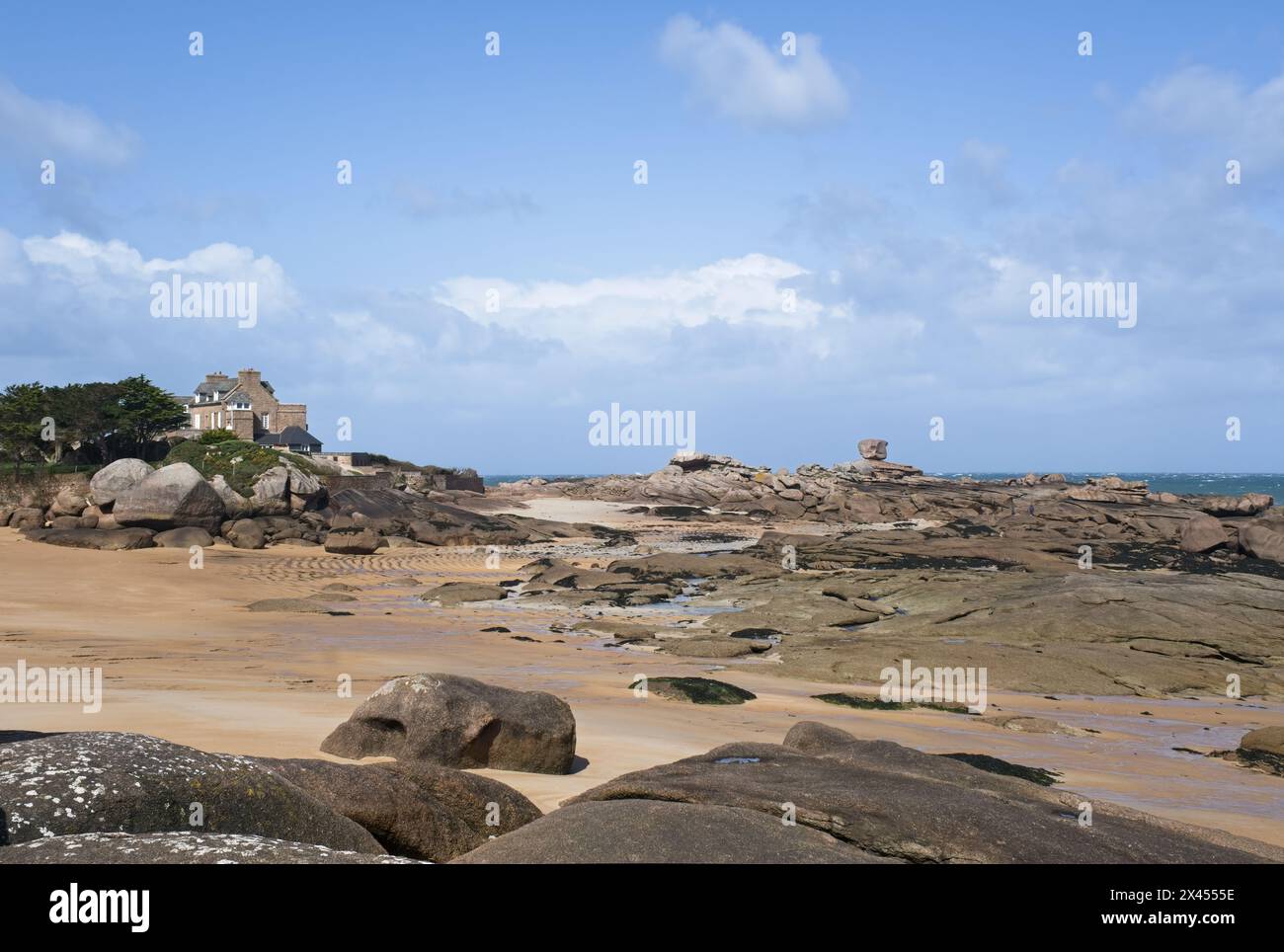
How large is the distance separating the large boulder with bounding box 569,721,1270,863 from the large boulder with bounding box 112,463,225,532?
102ft

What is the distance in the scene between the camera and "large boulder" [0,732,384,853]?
401 centimetres

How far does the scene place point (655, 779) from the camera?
561 centimetres

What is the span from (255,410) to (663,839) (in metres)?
72.0

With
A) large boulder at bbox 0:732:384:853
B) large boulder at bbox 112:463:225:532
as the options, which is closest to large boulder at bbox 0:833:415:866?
large boulder at bbox 0:732:384:853

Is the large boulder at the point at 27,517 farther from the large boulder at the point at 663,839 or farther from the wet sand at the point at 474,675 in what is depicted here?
the large boulder at the point at 663,839

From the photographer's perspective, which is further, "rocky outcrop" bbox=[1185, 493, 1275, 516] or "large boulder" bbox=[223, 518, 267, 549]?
"rocky outcrop" bbox=[1185, 493, 1275, 516]

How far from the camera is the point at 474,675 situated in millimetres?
14547

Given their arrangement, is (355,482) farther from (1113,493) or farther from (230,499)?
(1113,493)

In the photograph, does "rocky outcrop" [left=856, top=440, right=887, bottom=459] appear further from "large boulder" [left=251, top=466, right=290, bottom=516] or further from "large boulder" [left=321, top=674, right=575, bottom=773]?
"large boulder" [left=321, top=674, right=575, bottom=773]

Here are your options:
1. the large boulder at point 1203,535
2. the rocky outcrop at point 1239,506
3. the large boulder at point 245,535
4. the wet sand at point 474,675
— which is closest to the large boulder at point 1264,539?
the large boulder at point 1203,535

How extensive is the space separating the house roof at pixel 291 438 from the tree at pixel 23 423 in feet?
69.5

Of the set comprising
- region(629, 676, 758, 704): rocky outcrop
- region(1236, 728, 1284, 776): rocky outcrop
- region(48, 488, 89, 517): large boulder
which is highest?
region(48, 488, 89, 517): large boulder

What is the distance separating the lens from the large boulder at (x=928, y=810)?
4.67 meters

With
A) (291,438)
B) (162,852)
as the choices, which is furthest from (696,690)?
(291,438)
